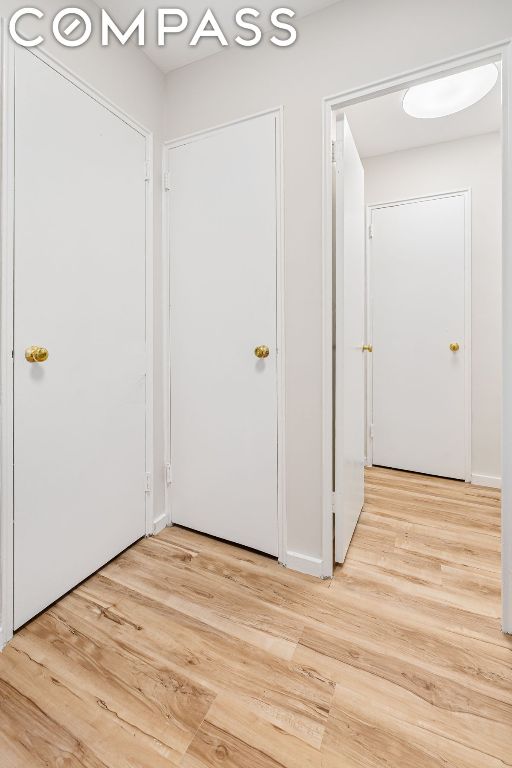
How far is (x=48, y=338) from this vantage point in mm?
1419

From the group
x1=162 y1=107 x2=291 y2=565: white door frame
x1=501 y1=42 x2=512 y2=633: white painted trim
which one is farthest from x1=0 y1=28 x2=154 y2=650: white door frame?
x1=501 y1=42 x2=512 y2=633: white painted trim

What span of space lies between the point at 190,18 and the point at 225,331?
1436 mm

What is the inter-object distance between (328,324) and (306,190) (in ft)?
1.99

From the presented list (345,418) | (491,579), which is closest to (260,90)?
(345,418)

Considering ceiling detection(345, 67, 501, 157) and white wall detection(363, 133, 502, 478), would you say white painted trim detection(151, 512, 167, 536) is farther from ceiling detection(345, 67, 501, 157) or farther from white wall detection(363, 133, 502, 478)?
ceiling detection(345, 67, 501, 157)

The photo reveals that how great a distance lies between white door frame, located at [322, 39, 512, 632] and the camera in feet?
4.18

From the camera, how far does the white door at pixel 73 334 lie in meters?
1.34

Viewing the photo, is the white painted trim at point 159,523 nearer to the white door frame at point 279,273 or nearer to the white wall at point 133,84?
the white wall at point 133,84

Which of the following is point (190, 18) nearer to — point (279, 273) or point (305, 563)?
point (279, 273)

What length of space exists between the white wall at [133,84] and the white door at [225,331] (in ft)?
0.26

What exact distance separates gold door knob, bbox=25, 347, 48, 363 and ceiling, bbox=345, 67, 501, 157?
231cm

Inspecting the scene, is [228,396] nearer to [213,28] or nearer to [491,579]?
[491,579]

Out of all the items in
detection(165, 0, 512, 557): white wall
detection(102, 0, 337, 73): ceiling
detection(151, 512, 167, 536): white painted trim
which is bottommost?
detection(151, 512, 167, 536): white painted trim

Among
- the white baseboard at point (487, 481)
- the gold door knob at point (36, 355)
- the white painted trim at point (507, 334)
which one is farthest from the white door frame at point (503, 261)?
the white baseboard at point (487, 481)
